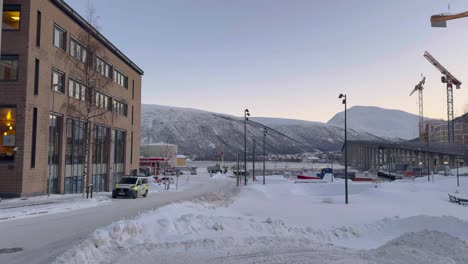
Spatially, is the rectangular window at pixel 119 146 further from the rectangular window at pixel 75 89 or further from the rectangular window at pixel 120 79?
the rectangular window at pixel 75 89

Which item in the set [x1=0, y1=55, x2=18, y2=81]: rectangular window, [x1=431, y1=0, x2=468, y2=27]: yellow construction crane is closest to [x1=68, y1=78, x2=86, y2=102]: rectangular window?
[x1=0, y1=55, x2=18, y2=81]: rectangular window

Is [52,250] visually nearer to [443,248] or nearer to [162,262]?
[162,262]

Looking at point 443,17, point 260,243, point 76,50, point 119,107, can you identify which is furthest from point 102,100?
point 443,17

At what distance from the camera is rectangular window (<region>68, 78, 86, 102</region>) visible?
39.7 meters

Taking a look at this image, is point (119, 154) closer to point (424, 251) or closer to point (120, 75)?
point (120, 75)

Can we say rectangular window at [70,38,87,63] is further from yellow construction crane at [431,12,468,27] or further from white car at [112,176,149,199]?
yellow construction crane at [431,12,468,27]

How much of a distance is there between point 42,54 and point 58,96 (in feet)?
13.4

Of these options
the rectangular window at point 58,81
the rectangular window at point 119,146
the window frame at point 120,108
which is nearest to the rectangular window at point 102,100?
the window frame at point 120,108

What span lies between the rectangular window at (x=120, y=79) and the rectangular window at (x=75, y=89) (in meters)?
12.2

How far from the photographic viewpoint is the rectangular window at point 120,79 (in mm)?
54531

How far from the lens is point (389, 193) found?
46188mm

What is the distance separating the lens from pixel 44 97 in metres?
34.6

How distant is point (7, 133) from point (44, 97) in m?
3.94

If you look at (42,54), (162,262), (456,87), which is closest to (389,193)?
(42,54)
